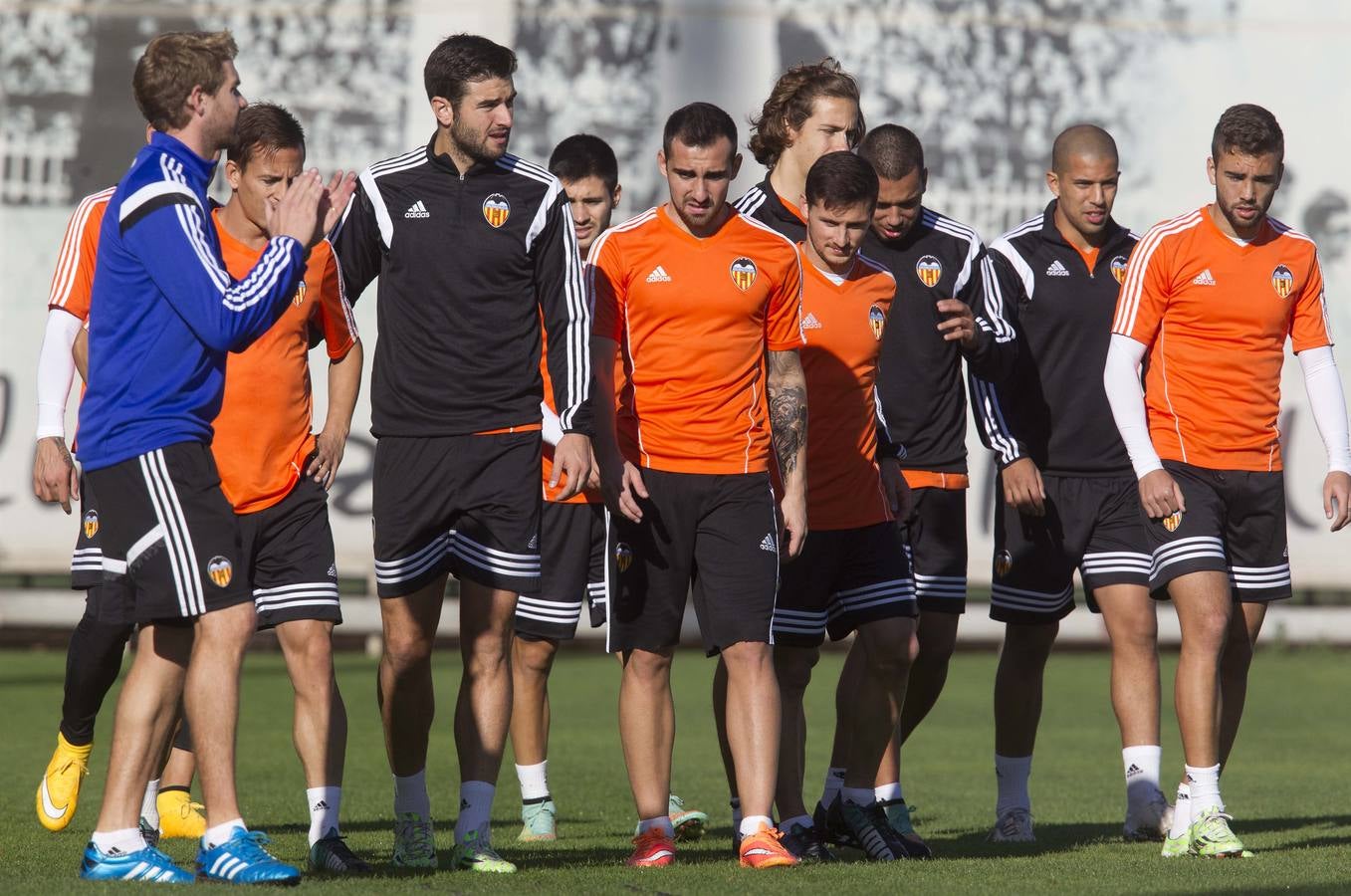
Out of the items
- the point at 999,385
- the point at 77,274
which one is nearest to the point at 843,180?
the point at 999,385

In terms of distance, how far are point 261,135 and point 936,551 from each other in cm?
319

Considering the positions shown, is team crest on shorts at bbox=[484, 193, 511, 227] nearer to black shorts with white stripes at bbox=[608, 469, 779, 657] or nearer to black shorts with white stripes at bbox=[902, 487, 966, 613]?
black shorts with white stripes at bbox=[608, 469, 779, 657]

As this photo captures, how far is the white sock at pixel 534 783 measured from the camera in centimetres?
802

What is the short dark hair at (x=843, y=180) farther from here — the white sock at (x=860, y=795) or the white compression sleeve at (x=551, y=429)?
the white sock at (x=860, y=795)

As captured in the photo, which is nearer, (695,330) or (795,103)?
(695,330)

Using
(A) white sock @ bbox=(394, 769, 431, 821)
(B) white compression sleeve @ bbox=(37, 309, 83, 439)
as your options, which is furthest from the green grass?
(B) white compression sleeve @ bbox=(37, 309, 83, 439)

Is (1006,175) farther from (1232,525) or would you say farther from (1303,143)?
(1232,525)

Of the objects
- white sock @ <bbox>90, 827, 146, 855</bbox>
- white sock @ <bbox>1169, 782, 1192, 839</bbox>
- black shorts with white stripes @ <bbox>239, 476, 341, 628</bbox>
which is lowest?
white sock @ <bbox>90, 827, 146, 855</bbox>

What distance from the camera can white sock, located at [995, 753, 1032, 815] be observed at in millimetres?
7750

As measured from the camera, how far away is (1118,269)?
8.09 m

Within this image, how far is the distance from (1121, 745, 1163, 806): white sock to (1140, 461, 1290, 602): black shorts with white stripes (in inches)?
30.5

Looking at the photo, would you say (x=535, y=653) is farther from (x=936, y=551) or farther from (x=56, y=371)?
(x=56, y=371)

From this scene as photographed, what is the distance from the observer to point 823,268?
7234 millimetres

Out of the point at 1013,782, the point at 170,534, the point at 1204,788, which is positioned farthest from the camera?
the point at 1013,782
